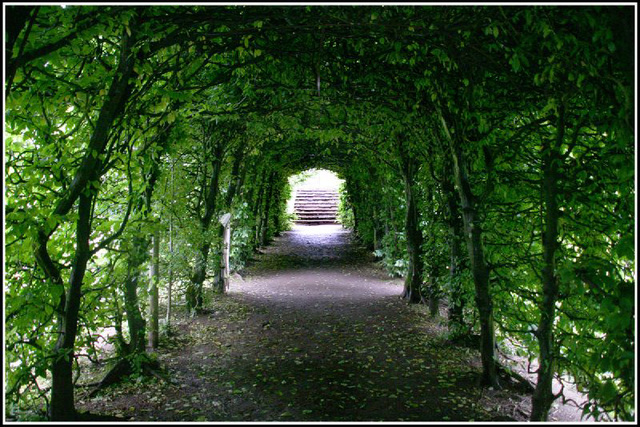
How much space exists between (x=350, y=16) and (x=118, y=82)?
1917 mm

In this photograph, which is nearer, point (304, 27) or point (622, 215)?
point (622, 215)

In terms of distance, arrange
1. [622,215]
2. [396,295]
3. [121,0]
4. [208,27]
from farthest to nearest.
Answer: [396,295], [208,27], [622,215], [121,0]

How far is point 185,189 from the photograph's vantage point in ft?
22.2

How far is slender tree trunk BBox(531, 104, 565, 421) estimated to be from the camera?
10.8 feet

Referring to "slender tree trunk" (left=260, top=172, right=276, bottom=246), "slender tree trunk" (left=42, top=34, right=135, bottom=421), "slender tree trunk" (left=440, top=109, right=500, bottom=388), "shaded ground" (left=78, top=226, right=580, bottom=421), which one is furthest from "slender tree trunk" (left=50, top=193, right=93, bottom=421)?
"slender tree trunk" (left=260, top=172, right=276, bottom=246)

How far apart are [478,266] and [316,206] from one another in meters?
29.6

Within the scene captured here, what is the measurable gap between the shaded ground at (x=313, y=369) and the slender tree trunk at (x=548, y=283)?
92cm

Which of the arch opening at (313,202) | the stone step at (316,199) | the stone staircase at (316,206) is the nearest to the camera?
the arch opening at (313,202)

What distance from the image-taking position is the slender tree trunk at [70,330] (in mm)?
3535

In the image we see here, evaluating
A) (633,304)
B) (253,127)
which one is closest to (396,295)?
(253,127)

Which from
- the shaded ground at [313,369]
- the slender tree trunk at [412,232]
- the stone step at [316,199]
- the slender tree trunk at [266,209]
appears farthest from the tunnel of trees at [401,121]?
the stone step at [316,199]

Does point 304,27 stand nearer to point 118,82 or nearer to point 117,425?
point 118,82

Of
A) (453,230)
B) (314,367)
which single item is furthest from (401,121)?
(314,367)

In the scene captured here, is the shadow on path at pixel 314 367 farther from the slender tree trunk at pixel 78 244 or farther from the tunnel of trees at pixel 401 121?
the slender tree trunk at pixel 78 244
